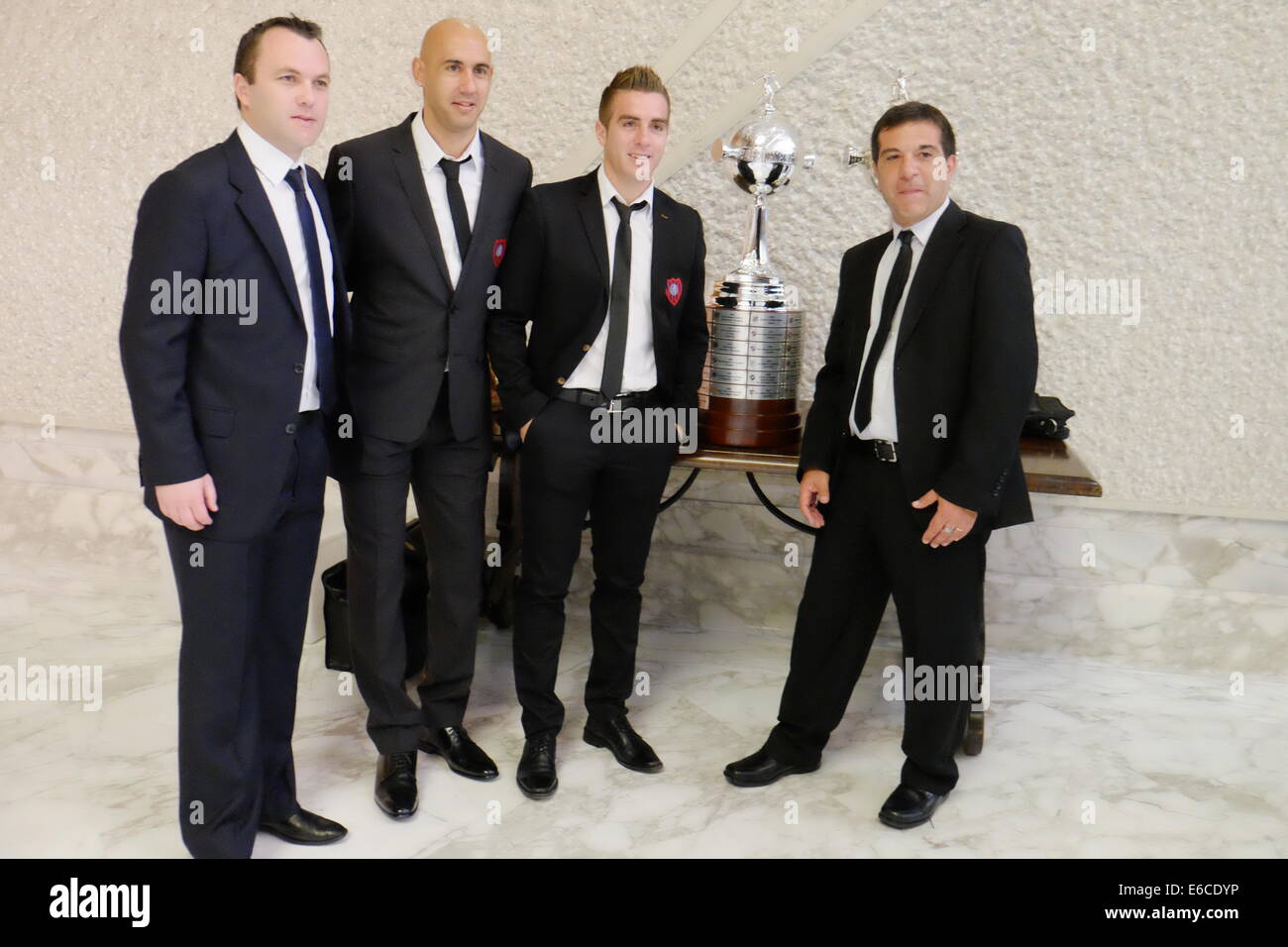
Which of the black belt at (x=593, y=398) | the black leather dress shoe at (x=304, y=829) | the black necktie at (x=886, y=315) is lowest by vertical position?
the black leather dress shoe at (x=304, y=829)

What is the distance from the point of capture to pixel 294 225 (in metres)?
2.17

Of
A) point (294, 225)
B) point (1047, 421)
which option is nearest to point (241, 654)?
point (294, 225)

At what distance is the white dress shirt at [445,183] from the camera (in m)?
2.47

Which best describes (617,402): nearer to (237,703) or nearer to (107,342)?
(237,703)

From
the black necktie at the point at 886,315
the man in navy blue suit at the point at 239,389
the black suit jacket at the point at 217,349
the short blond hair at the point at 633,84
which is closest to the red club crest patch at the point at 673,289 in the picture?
the short blond hair at the point at 633,84

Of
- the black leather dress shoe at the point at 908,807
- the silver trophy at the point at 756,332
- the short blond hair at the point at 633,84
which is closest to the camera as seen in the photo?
the short blond hair at the point at 633,84

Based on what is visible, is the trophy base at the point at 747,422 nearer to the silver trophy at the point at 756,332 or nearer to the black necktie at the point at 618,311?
the silver trophy at the point at 756,332

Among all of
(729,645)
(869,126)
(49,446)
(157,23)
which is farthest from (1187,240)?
(49,446)

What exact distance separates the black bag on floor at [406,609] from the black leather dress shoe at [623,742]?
0.61 metres

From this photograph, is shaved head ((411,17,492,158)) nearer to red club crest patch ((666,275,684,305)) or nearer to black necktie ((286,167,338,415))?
black necktie ((286,167,338,415))

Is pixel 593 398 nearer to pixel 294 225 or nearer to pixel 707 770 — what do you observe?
pixel 294 225

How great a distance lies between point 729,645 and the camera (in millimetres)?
3734

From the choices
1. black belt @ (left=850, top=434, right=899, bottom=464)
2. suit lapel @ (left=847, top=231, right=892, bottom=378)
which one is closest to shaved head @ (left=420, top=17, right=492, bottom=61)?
suit lapel @ (left=847, top=231, right=892, bottom=378)

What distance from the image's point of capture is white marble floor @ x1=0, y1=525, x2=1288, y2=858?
2475 mm
